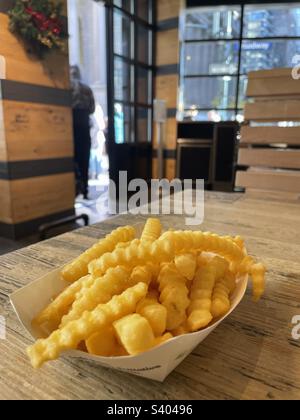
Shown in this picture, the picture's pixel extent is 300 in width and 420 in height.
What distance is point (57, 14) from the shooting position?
2.46 m

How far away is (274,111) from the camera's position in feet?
5.00

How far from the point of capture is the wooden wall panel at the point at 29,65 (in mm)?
2236

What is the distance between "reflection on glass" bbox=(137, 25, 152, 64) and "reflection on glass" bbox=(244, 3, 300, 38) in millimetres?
1443

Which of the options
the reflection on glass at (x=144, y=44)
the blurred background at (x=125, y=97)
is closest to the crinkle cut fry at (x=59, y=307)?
the blurred background at (x=125, y=97)

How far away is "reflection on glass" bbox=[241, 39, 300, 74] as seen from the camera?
15.1 feet

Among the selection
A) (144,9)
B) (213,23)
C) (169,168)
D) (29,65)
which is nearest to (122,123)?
(169,168)

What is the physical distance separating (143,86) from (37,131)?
264 cm

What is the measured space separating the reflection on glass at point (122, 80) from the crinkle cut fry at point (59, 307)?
4070 mm

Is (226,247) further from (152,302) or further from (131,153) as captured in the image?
(131,153)

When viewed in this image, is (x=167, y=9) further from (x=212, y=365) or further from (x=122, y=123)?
(x=212, y=365)

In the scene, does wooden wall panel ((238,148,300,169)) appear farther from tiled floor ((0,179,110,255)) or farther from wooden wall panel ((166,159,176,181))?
wooden wall panel ((166,159,176,181))
